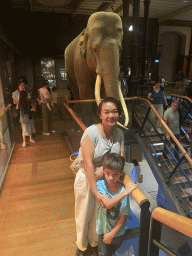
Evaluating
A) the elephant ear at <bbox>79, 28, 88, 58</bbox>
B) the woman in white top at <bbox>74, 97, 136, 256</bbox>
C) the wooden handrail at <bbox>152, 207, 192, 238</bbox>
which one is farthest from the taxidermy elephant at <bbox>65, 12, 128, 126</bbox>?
the wooden handrail at <bbox>152, 207, 192, 238</bbox>

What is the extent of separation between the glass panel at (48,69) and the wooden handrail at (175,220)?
11268 millimetres

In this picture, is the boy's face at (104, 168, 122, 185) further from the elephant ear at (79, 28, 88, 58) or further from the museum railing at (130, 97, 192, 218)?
the elephant ear at (79, 28, 88, 58)

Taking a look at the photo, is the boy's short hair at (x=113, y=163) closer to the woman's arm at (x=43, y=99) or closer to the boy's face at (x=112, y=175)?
the boy's face at (x=112, y=175)

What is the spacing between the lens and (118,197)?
1.33m

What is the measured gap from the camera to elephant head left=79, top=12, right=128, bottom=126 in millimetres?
3184

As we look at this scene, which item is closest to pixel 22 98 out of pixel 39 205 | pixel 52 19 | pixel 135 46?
pixel 39 205

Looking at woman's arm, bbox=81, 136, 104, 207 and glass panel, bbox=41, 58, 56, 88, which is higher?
glass panel, bbox=41, 58, 56, 88

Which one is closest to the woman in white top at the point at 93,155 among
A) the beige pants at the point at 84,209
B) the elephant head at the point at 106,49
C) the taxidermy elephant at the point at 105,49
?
the beige pants at the point at 84,209

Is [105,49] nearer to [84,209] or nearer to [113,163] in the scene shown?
[113,163]

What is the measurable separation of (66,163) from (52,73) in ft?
28.9

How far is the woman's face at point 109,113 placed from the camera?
1.52m

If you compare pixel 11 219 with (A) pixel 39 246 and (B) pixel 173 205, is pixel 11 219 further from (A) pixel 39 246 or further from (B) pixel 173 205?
(B) pixel 173 205

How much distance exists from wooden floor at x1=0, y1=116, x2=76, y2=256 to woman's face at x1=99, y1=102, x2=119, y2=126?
1.49m

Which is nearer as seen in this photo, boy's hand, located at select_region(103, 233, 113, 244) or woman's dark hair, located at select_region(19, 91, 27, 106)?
boy's hand, located at select_region(103, 233, 113, 244)
